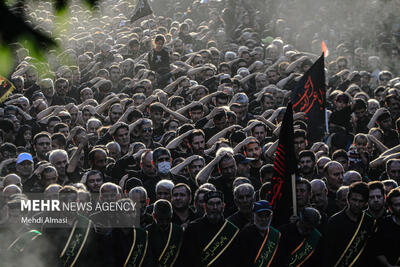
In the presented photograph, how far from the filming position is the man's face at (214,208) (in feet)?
23.3

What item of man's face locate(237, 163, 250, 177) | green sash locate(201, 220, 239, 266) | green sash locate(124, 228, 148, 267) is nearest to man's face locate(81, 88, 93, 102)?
man's face locate(237, 163, 250, 177)

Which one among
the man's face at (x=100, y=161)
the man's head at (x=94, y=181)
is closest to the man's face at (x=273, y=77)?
the man's face at (x=100, y=161)

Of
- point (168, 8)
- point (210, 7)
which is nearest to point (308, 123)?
point (210, 7)

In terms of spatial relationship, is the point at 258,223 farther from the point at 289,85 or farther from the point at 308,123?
the point at 289,85

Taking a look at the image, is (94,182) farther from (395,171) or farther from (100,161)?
(395,171)

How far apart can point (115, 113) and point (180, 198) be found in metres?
4.19

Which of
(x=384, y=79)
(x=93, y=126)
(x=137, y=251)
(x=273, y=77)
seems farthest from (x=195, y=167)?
(x=384, y=79)

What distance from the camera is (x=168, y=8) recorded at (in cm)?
2459

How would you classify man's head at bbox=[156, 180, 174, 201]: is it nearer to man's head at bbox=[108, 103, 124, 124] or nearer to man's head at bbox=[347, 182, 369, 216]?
man's head at bbox=[347, 182, 369, 216]

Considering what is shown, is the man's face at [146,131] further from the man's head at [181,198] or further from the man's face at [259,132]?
the man's head at [181,198]

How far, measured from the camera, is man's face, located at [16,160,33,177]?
9.38 metres

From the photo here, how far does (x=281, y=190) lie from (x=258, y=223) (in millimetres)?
439

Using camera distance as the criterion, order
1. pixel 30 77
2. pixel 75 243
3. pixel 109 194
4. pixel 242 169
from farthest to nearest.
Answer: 1. pixel 30 77
2. pixel 242 169
3. pixel 109 194
4. pixel 75 243

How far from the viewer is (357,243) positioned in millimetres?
6992
